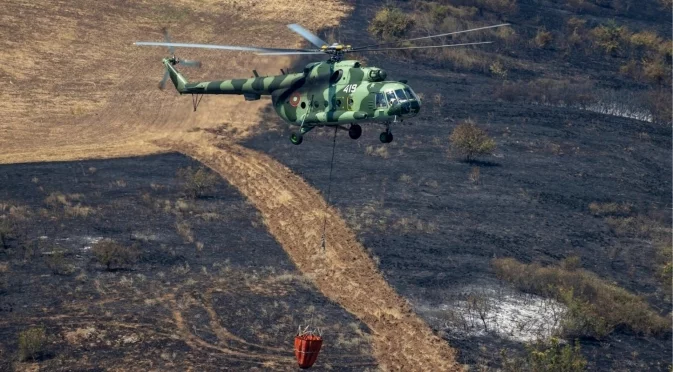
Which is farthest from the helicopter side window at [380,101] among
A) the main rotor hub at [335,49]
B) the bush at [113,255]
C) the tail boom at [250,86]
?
the bush at [113,255]

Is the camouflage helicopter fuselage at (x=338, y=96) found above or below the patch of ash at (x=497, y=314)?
above

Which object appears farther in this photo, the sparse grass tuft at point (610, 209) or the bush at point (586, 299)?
the sparse grass tuft at point (610, 209)

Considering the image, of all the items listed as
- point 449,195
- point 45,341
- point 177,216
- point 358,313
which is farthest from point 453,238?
point 45,341

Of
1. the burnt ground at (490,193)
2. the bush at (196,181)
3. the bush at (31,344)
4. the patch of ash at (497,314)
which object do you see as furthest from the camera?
the bush at (196,181)

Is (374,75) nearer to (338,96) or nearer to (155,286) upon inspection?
(338,96)

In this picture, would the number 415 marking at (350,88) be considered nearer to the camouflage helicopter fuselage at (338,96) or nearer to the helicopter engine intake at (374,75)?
the camouflage helicopter fuselage at (338,96)

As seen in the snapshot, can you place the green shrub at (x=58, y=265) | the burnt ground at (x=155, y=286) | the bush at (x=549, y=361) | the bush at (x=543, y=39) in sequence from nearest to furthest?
1. the bush at (x=549, y=361)
2. the burnt ground at (x=155, y=286)
3. the green shrub at (x=58, y=265)
4. the bush at (x=543, y=39)
